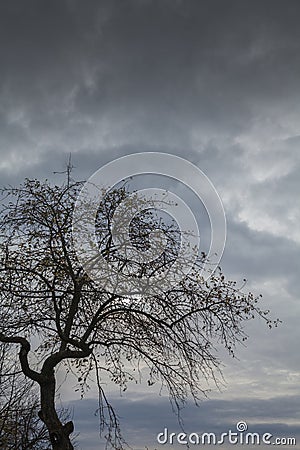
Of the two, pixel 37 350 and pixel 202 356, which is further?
pixel 37 350

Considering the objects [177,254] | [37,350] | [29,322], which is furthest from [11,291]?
[177,254]

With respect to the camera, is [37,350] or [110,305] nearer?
[110,305]

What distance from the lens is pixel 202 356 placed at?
12.4m

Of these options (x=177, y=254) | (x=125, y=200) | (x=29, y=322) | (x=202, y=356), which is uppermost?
(x=125, y=200)

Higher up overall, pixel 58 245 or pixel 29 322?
pixel 58 245

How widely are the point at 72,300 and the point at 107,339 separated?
3.86 feet

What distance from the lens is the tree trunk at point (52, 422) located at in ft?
39.0

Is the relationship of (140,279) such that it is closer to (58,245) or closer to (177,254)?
(177,254)

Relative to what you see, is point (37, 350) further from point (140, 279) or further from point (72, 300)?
point (140, 279)

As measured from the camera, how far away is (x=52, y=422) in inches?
474

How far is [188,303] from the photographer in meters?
12.6

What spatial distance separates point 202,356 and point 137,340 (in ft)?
4.84

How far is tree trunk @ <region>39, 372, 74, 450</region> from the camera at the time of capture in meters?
11.9

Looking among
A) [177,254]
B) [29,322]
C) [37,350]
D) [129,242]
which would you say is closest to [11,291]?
[29,322]
